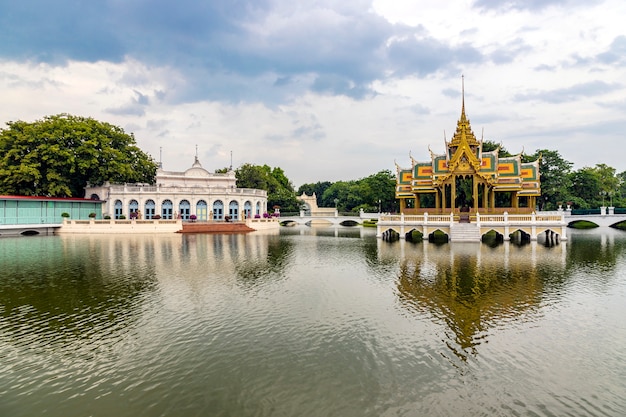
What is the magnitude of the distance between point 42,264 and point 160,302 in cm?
1166

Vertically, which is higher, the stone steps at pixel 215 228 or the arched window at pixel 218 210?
the arched window at pixel 218 210

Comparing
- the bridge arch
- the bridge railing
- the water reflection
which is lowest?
the water reflection

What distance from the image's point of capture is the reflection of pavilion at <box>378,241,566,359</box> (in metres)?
9.92

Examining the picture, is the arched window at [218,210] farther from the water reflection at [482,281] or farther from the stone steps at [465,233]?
the stone steps at [465,233]

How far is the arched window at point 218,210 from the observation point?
52.4 meters

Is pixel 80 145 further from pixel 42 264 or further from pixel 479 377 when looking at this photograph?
pixel 479 377

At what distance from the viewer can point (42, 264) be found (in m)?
18.8

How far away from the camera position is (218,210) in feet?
172

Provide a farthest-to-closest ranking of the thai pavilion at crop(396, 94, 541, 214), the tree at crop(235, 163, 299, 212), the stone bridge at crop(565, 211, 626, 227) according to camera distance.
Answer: the tree at crop(235, 163, 299, 212) → the stone bridge at crop(565, 211, 626, 227) → the thai pavilion at crop(396, 94, 541, 214)

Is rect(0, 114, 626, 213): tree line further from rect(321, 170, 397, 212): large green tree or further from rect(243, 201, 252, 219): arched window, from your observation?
rect(243, 201, 252, 219): arched window

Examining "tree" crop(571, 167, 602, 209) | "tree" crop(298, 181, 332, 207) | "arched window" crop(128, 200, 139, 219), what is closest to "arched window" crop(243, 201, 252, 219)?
"arched window" crop(128, 200, 139, 219)

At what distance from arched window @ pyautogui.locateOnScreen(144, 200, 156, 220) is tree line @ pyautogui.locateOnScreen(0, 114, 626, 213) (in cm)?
428

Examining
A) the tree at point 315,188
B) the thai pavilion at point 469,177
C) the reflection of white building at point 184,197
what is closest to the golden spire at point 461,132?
the thai pavilion at point 469,177

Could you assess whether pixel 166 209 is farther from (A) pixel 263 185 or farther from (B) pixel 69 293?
(B) pixel 69 293
